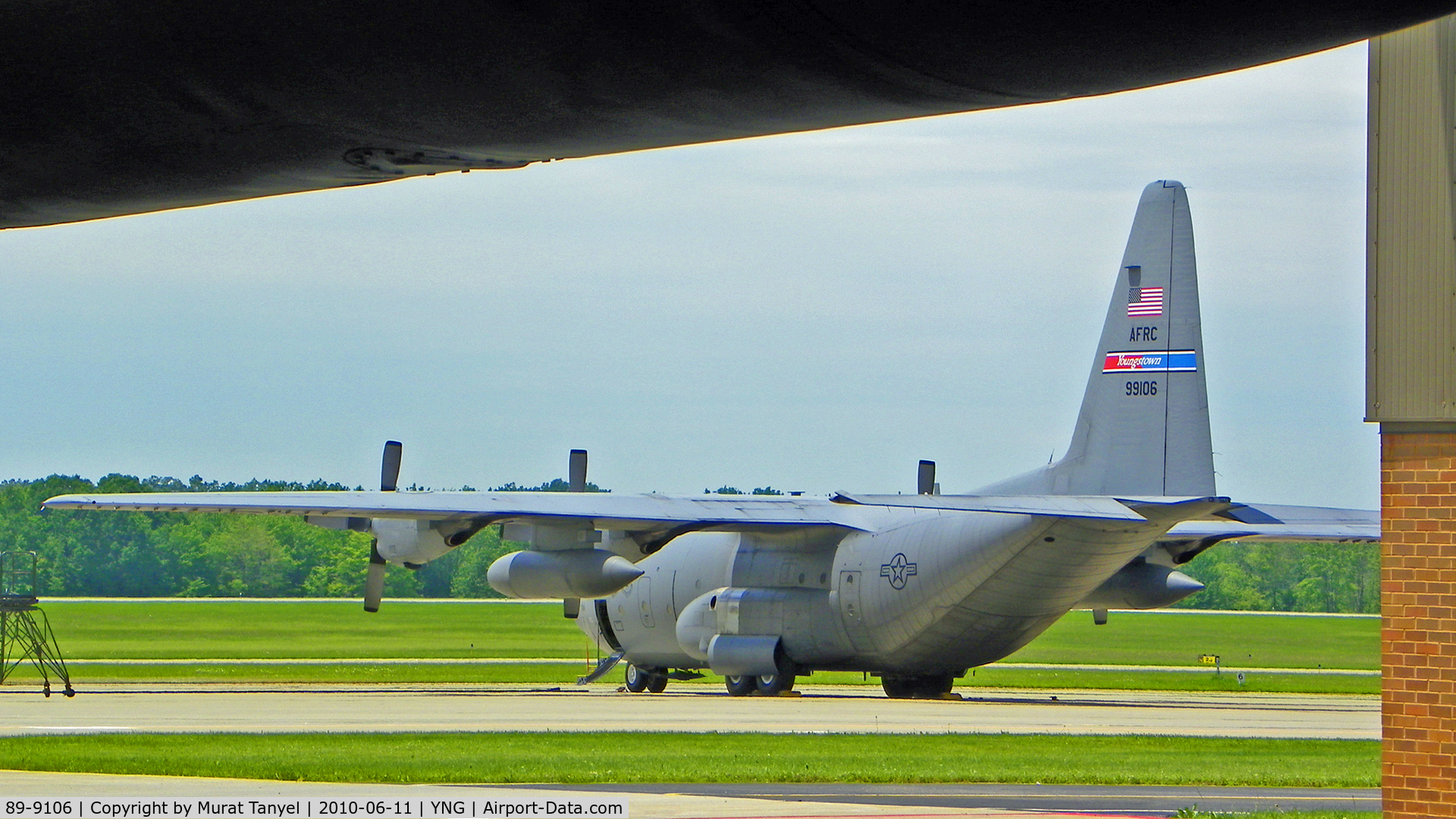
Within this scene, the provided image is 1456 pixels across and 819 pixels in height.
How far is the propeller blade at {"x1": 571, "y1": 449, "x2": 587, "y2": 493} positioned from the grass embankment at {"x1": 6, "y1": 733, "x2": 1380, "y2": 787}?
1102 cm

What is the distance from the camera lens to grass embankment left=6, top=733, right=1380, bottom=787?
16.7m

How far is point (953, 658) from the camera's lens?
2959cm

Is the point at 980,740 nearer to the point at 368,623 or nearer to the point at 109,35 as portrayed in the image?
the point at 109,35

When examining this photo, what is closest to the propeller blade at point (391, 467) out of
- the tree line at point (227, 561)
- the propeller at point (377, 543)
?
the propeller at point (377, 543)

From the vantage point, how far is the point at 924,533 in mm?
28016

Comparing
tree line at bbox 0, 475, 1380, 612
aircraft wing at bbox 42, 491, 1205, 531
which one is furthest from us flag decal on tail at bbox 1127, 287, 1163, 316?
tree line at bbox 0, 475, 1380, 612

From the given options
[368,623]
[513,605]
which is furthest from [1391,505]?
[513,605]

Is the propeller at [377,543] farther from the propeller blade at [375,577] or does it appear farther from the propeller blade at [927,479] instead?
the propeller blade at [927,479]

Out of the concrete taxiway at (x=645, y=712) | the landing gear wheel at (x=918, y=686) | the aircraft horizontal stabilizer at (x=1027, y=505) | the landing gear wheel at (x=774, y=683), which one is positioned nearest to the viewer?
the aircraft horizontal stabilizer at (x=1027, y=505)

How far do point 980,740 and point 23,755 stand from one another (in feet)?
38.8

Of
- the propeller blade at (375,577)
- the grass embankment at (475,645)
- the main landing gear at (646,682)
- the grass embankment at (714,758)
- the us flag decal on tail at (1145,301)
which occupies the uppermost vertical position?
the us flag decal on tail at (1145,301)

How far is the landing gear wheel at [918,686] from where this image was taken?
32188mm

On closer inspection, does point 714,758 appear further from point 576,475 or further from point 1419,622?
point 576,475

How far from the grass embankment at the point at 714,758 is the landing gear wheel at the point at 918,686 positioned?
31.7 ft
